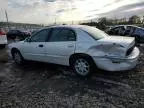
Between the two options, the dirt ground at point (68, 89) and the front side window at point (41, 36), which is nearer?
the dirt ground at point (68, 89)

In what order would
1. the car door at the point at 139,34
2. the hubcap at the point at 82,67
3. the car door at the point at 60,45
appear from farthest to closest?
the car door at the point at 139,34 → the car door at the point at 60,45 → the hubcap at the point at 82,67

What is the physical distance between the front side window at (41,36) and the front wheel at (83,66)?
1.56 m

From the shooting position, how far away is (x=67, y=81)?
6414 millimetres

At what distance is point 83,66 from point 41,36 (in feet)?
6.91

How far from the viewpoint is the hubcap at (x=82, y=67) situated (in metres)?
6.56

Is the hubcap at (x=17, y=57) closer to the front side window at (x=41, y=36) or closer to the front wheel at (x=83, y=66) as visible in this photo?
the front side window at (x=41, y=36)

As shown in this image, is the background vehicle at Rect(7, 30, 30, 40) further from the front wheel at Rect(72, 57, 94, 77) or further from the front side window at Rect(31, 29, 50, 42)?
the front wheel at Rect(72, 57, 94, 77)

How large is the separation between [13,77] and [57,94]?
7.65 feet

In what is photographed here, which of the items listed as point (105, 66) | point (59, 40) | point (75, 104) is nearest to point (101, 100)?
point (75, 104)

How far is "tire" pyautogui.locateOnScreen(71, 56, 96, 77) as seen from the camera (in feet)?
21.1

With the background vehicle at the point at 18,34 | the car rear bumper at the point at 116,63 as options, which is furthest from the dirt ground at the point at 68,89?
the background vehicle at the point at 18,34

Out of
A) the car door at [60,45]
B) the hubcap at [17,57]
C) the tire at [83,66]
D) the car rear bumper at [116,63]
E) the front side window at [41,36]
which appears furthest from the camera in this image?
the hubcap at [17,57]

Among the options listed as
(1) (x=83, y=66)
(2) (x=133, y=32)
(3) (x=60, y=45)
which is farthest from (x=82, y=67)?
(2) (x=133, y=32)

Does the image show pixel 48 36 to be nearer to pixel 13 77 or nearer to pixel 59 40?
pixel 59 40
